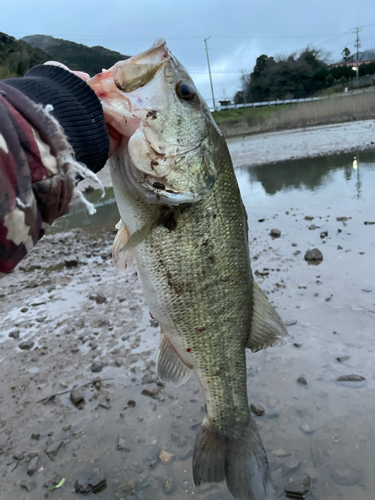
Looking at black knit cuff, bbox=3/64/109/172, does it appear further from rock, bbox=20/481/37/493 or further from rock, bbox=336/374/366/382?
rock, bbox=336/374/366/382

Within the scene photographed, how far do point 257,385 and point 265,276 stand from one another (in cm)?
185

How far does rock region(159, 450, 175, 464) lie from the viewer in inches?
84.6

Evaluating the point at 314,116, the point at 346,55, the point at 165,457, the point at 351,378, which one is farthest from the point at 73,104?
the point at 346,55

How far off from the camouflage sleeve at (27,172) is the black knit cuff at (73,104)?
0.27 feet

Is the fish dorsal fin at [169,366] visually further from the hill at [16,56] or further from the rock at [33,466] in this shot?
the hill at [16,56]

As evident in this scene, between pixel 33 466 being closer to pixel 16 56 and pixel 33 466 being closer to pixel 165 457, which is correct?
pixel 165 457

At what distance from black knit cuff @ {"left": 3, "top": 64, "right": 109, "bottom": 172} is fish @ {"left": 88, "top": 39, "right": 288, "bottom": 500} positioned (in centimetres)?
14

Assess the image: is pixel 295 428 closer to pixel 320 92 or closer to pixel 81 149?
pixel 81 149

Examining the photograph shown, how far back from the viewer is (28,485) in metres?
2.07

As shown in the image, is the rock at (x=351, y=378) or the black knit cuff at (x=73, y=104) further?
the rock at (x=351, y=378)

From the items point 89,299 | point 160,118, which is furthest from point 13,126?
point 89,299

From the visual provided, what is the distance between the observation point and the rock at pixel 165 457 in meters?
2.15

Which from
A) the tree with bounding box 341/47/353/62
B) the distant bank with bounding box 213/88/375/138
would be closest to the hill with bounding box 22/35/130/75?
the distant bank with bounding box 213/88/375/138

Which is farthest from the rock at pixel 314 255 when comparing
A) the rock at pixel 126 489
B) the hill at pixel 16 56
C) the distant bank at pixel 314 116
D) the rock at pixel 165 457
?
the hill at pixel 16 56
